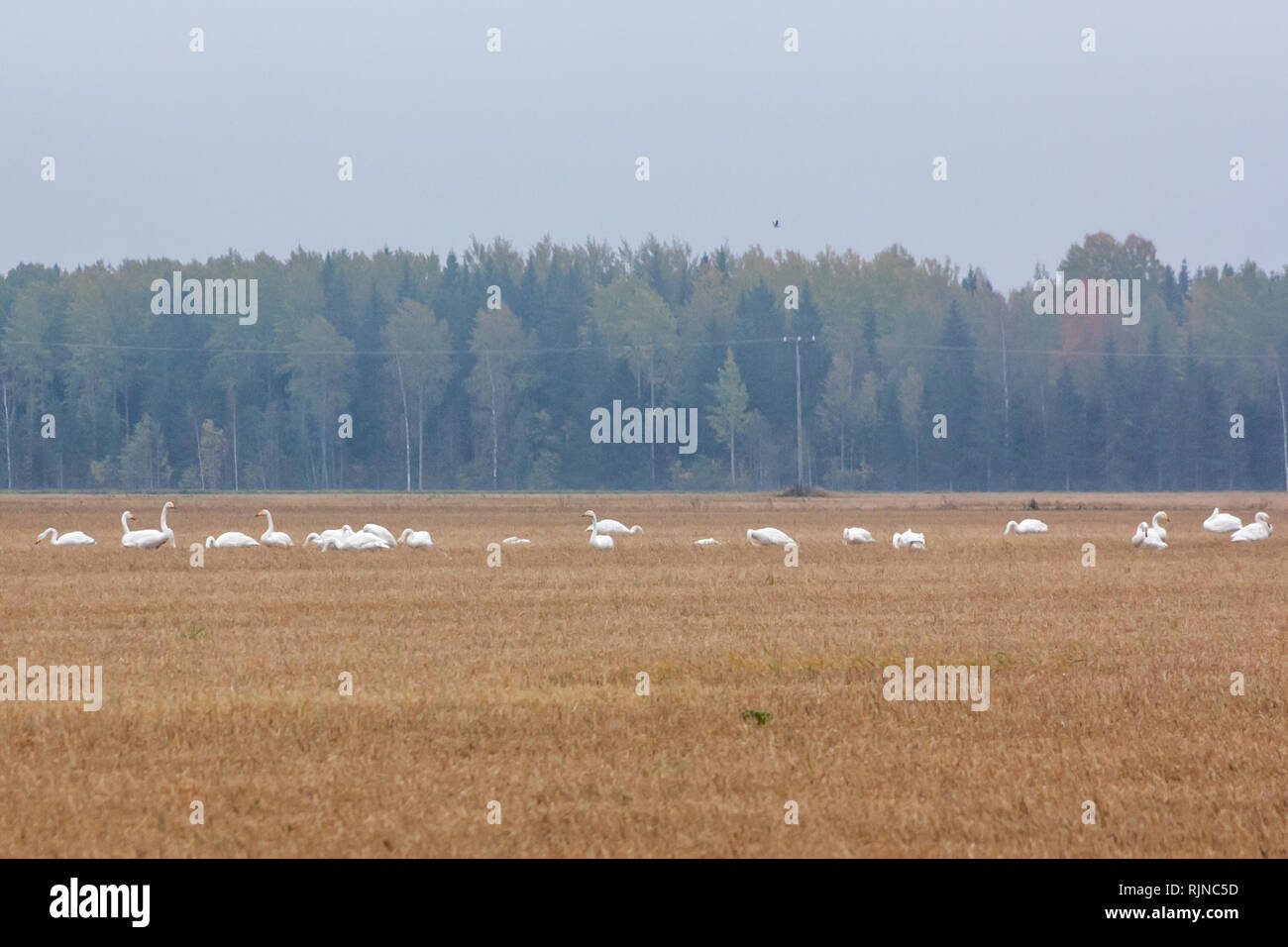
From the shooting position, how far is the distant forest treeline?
11025 cm

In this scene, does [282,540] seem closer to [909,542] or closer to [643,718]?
[909,542]

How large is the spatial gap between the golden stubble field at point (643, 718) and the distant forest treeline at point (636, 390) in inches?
3479

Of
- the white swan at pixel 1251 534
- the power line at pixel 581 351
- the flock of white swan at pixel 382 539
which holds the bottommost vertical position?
the white swan at pixel 1251 534

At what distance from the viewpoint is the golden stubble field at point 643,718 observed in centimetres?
832

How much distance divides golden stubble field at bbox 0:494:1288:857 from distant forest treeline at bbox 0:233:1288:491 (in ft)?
290

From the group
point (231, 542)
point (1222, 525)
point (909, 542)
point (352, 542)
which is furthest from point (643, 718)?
point (1222, 525)

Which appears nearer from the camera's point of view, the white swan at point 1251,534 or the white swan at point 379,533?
the white swan at point 379,533

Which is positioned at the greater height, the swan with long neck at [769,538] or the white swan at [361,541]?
the white swan at [361,541]

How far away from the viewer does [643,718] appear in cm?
1120

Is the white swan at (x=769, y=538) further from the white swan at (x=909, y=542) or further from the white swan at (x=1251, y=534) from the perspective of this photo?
the white swan at (x=1251, y=534)

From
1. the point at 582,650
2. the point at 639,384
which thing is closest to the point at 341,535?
the point at 582,650

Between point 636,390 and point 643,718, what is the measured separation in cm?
10072

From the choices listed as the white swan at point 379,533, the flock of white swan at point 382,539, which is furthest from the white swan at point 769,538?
the white swan at point 379,533

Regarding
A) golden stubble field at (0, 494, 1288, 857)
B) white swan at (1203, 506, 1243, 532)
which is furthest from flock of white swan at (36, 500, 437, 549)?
white swan at (1203, 506, 1243, 532)
